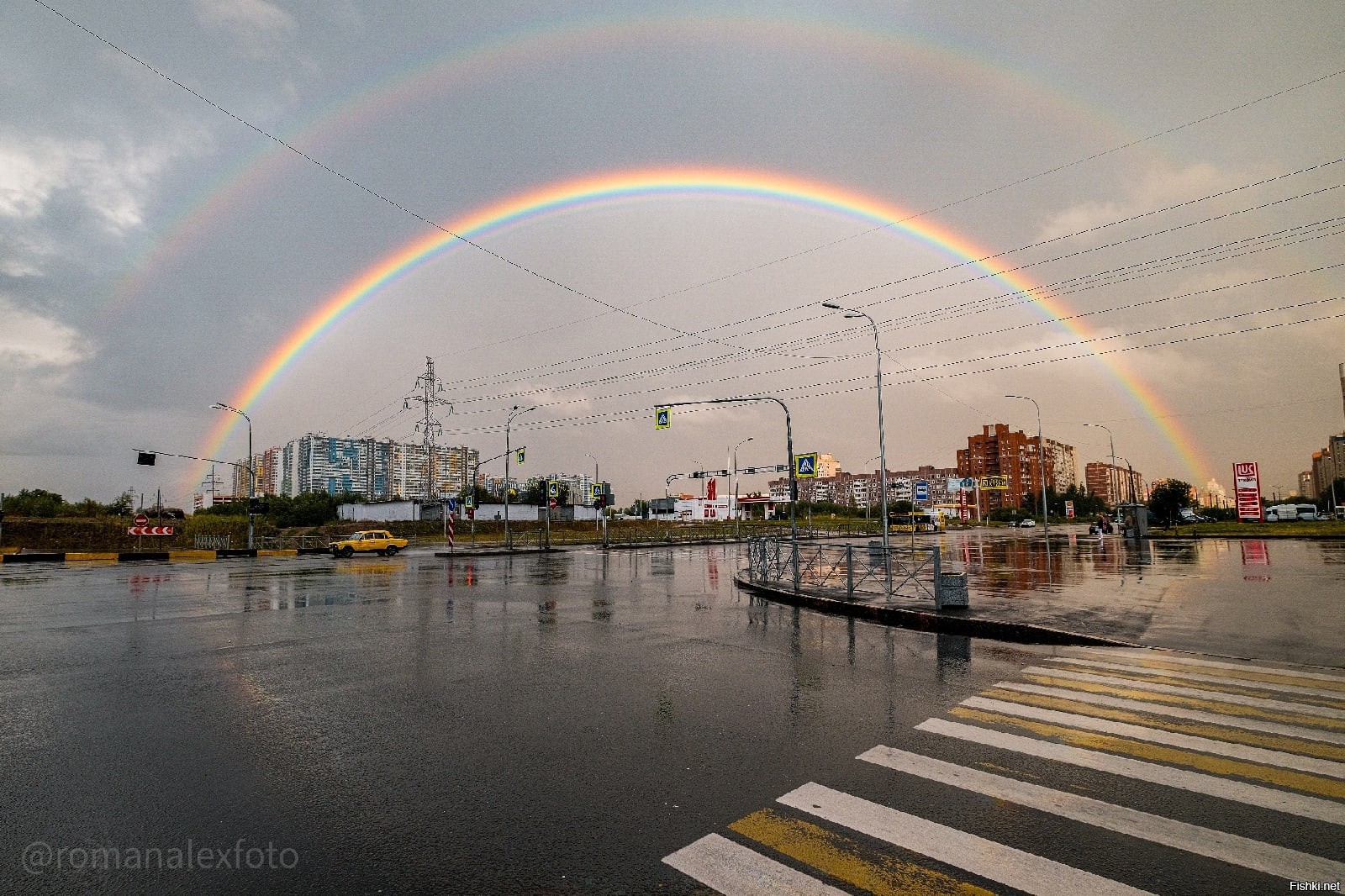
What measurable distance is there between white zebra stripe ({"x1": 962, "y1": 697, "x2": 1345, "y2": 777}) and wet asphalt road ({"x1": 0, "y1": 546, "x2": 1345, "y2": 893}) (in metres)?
0.30

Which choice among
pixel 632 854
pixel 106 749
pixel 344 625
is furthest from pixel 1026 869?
pixel 344 625

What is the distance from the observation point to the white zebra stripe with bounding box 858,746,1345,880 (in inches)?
150

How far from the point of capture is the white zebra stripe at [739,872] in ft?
11.8

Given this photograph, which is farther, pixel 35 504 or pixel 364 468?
pixel 364 468

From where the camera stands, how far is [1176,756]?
18.2ft

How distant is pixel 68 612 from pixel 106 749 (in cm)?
1255

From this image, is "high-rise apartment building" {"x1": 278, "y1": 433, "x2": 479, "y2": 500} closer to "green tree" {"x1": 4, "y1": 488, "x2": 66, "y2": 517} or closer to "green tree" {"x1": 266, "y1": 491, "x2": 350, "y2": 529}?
"green tree" {"x1": 266, "y1": 491, "x2": 350, "y2": 529}

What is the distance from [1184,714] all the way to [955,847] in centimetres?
451

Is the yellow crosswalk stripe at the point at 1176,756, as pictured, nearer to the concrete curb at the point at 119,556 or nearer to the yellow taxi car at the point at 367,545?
the yellow taxi car at the point at 367,545

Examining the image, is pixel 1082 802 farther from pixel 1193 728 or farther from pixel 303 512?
pixel 303 512

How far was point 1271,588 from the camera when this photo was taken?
1680 cm

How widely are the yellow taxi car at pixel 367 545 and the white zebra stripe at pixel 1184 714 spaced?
42541mm

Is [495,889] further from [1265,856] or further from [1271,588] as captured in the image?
[1271,588]

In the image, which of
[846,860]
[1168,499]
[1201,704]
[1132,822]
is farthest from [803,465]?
[1168,499]
